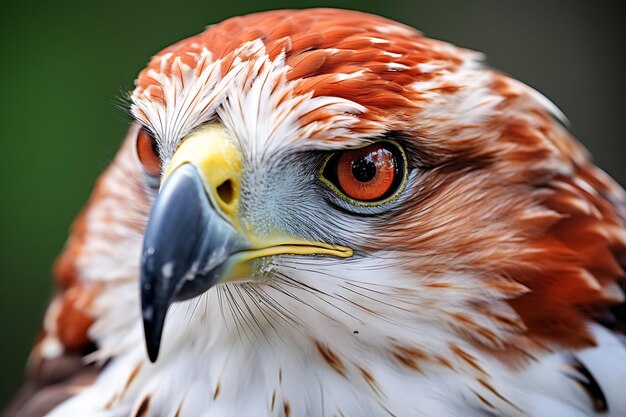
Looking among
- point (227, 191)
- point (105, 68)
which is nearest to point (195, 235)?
point (227, 191)

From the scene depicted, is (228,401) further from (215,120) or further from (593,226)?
(593,226)

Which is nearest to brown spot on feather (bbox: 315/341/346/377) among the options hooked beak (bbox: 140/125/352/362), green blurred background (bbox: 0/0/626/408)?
hooked beak (bbox: 140/125/352/362)

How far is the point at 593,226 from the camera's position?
1179mm

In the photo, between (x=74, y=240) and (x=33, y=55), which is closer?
(x=74, y=240)

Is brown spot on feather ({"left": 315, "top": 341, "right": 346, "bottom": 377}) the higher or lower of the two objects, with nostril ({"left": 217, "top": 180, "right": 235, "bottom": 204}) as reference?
lower

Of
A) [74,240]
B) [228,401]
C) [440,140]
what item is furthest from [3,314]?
[440,140]

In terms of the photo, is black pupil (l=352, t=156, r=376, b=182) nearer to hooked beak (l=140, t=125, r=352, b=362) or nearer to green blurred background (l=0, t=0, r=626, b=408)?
hooked beak (l=140, t=125, r=352, b=362)

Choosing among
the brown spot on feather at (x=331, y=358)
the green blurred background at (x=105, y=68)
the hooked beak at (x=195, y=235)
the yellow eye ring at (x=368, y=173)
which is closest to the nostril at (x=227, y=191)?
the hooked beak at (x=195, y=235)

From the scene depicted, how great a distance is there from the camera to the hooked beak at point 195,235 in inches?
36.9

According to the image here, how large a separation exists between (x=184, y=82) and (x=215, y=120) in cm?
7

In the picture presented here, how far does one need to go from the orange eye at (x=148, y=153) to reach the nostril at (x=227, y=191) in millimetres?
158

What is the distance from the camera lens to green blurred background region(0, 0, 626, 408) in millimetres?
2836

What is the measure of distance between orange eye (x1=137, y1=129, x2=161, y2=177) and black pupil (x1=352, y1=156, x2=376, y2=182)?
0.85 ft

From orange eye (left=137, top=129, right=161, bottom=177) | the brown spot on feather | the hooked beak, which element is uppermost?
orange eye (left=137, top=129, right=161, bottom=177)
